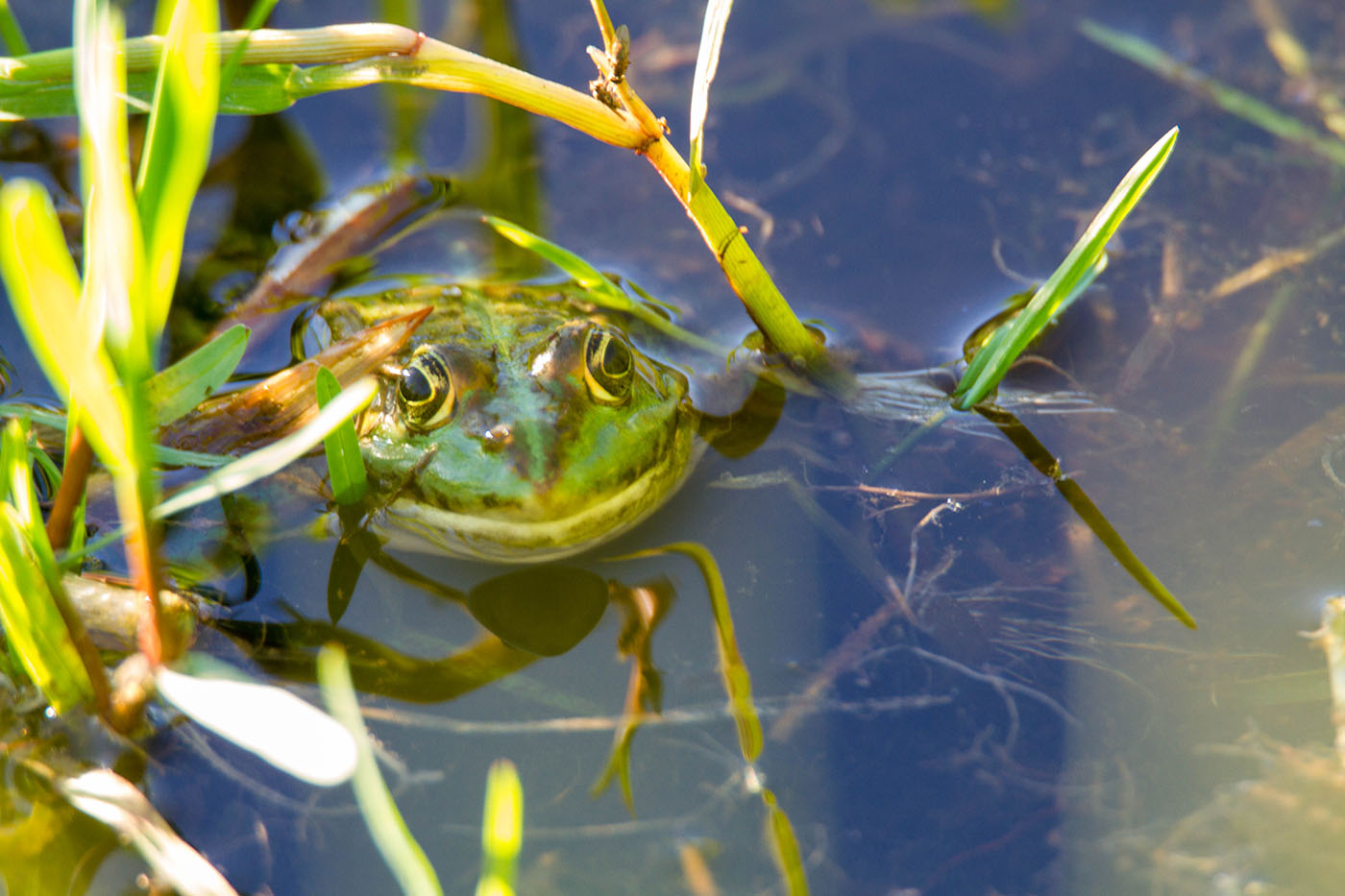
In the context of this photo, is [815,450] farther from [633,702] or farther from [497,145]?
[497,145]

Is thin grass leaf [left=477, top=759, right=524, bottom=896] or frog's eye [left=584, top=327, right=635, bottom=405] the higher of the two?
frog's eye [left=584, top=327, right=635, bottom=405]

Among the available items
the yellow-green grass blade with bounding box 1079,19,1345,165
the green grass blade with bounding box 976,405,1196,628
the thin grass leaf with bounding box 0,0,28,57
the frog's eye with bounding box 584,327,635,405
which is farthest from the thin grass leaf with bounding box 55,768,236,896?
the yellow-green grass blade with bounding box 1079,19,1345,165

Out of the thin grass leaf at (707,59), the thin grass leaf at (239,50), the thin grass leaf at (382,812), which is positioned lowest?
the thin grass leaf at (382,812)

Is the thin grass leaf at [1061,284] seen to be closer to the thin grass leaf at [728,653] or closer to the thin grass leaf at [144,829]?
the thin grass leaf at [728,653]

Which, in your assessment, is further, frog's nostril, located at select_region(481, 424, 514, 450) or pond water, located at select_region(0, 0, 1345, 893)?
frog's nostril, located at select_region(481, 424, 514, 450)

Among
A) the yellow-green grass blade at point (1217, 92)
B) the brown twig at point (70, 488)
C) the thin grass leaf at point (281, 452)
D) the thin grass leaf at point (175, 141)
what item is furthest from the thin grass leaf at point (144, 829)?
the yellow-green grass blade at point (1217, 92)

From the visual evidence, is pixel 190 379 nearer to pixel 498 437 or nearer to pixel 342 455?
pixel 342 455

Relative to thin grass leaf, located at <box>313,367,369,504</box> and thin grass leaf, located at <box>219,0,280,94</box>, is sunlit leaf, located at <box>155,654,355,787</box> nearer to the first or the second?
thin grass leaf, located at <box>313,367,369,504</box>
